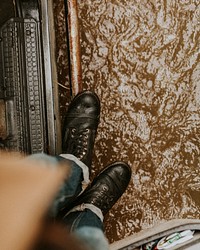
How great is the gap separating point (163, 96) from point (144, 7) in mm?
312

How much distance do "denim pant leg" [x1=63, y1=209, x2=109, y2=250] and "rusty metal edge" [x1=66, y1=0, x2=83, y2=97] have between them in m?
0.43

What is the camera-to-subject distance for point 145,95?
1.49m

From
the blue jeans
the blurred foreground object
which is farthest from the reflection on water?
the blurred foreground object

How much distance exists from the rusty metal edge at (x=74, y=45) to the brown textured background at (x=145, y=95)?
0.15 ft

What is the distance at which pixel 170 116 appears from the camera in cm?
150

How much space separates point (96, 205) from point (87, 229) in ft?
0.68

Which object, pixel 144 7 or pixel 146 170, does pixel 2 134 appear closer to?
pixel 146 170

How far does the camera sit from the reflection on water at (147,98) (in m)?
1.47

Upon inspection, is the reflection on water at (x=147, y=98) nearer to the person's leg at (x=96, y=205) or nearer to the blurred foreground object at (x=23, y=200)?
the person's leg at (x=96, y=205)

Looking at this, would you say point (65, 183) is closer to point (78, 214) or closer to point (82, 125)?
point (78, 214)

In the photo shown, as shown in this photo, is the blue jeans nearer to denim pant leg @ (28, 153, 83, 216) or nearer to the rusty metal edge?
denim pant leg @ (28, 153, 83, 216)

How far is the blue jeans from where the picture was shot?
1.15m

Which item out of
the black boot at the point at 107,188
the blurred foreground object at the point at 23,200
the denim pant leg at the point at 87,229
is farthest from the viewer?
the black boot at the point at 107,188

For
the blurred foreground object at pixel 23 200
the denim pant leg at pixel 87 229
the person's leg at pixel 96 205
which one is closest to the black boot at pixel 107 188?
the person's leg at pixel 96 205
